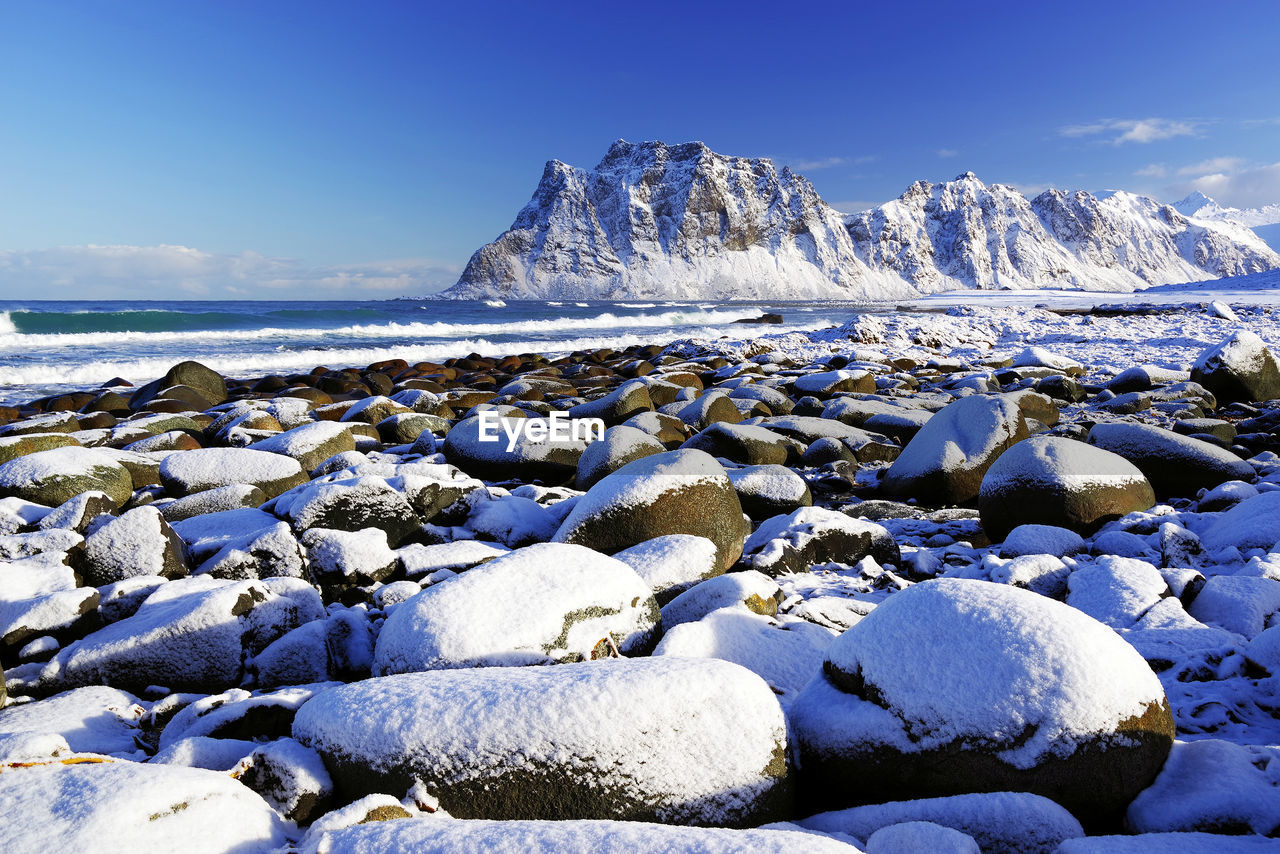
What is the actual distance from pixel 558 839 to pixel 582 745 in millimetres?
302

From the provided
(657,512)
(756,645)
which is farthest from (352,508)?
(756,645)

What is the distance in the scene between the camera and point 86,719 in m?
2.11

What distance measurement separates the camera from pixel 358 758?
1.56 m

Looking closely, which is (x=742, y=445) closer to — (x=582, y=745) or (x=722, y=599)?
(x=722, y=599)

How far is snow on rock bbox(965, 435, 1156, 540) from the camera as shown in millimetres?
3854

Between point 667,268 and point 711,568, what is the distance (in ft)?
397

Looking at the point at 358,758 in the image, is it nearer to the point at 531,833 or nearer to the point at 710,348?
the point at 531,833

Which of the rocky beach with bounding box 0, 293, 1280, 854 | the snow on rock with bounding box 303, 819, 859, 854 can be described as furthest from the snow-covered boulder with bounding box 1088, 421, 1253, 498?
the snow on rock with bounding box 303, 819, 859, 854

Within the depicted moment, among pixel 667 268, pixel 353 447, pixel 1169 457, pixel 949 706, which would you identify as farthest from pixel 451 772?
pixel 667 268

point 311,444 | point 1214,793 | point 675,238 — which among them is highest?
point 675,238

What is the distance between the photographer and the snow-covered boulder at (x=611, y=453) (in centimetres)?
481

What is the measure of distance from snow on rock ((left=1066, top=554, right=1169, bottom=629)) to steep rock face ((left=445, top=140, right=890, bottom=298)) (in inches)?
4333

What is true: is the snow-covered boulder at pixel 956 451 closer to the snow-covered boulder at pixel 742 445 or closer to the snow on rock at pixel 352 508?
the snow-covered boulder at pixel 742 445

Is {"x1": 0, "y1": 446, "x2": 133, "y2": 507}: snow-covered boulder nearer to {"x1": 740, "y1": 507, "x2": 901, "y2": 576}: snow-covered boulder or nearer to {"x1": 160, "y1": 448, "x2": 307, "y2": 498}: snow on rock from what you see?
{"x1": 160, "y1": 448, "x2": 307, "y2": 498}: snow on rock
